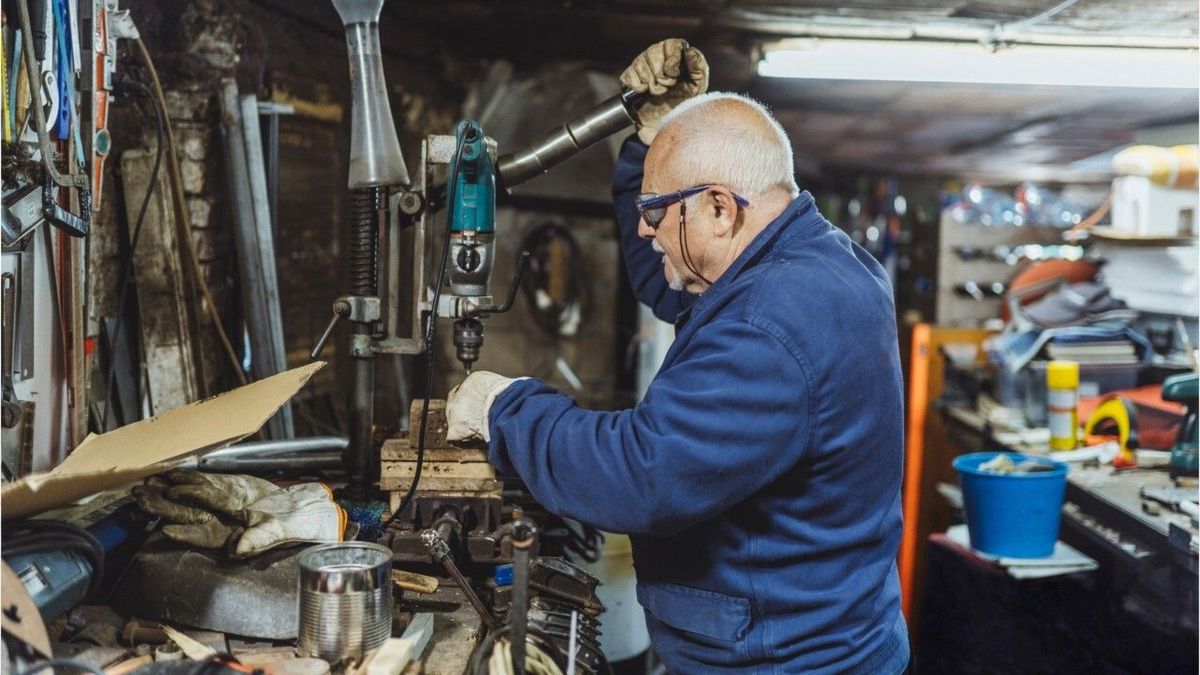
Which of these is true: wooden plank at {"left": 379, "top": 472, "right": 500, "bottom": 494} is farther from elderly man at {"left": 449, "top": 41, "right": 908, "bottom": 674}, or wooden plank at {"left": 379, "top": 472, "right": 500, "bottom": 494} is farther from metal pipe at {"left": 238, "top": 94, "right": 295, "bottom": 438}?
metal pipe at {"left": 238, "top": 94, "right": 295, "bottom": 438}

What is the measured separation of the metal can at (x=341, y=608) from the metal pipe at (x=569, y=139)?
3.57 feet

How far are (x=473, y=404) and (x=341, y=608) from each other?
1.55 feet

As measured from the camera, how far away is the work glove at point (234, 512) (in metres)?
1.71

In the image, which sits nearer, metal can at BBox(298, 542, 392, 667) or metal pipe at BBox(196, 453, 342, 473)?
metal can at BBox(298, 542, 392, 667)

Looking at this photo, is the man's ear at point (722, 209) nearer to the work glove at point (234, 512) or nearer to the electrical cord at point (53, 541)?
the work glove at point (234, 512)

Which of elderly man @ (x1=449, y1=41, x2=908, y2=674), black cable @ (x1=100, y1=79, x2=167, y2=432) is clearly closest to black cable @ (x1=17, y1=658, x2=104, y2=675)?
elderly man @ (x1=449, y1=41, x2=908, y2=674)

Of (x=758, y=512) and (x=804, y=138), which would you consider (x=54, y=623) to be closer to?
(x=758, y=512)

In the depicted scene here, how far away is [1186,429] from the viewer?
10.6 ft

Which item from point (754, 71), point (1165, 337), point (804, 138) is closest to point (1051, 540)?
point (1165, 337)

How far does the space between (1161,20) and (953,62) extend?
A: 0.80 meters

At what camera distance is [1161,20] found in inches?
141

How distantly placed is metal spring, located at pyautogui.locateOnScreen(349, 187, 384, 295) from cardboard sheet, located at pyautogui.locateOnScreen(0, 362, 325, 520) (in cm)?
36

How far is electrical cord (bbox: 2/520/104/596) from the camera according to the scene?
1.42 meters

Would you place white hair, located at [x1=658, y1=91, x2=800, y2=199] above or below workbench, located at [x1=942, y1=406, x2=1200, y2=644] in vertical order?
above
